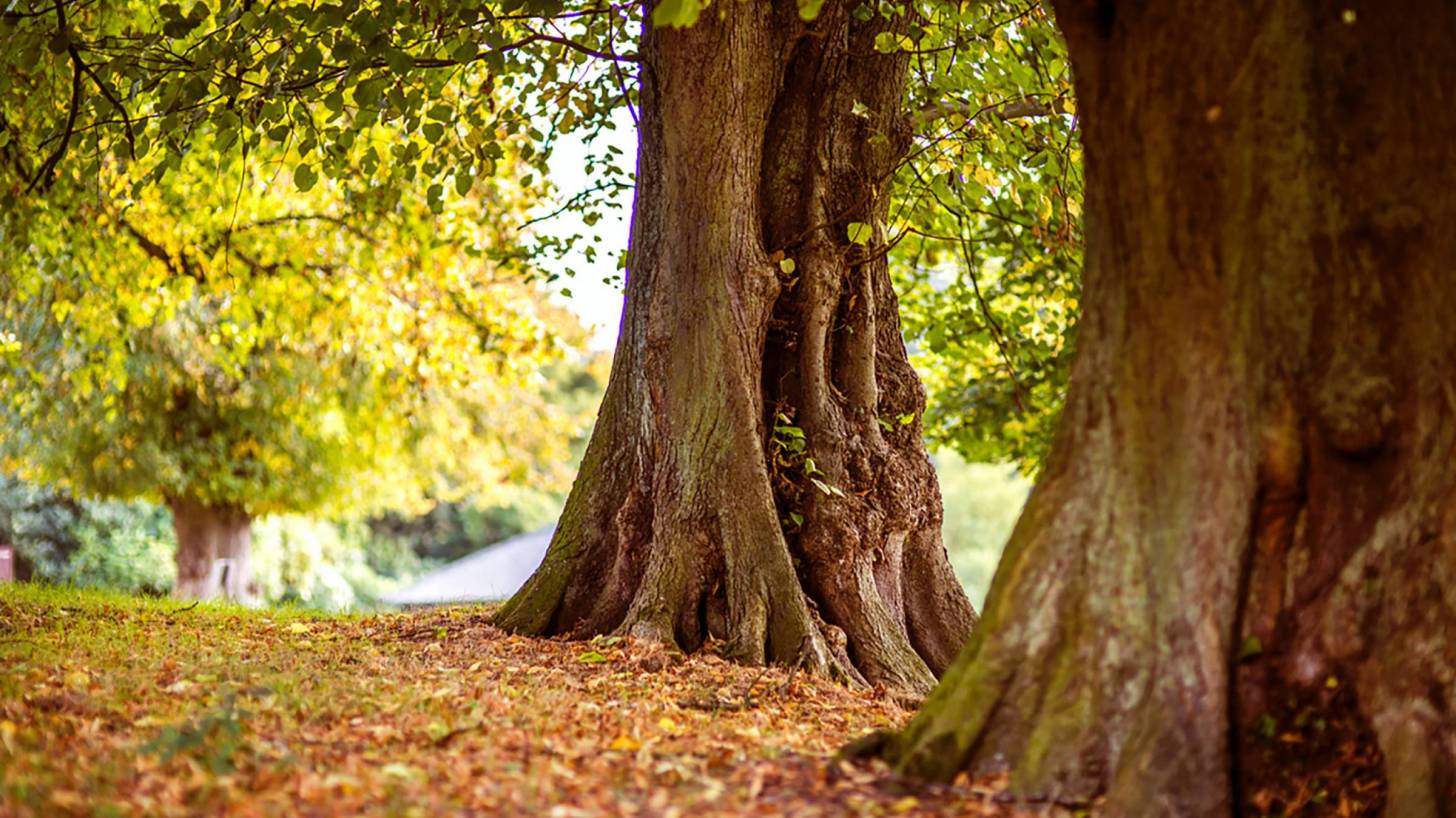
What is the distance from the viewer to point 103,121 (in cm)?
793

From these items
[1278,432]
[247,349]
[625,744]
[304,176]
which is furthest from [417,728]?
[247,349]

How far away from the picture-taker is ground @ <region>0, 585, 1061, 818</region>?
364 centimetres

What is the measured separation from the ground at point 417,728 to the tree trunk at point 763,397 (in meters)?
0.51

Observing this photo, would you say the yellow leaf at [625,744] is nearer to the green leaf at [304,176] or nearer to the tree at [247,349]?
the green leaf at [304,176]

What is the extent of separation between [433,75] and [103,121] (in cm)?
207

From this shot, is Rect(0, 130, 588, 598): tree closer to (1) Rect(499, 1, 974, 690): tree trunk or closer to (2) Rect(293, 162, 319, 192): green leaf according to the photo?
(2) Rect(293, 162, 319, 192): green leaf

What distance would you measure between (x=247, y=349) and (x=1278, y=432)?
15585 millimetres

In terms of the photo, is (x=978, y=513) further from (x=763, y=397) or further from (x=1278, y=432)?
(x=1278, y=432)

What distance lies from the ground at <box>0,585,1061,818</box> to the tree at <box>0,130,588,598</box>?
728cm

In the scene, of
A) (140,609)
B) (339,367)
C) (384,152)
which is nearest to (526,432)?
(339,367)

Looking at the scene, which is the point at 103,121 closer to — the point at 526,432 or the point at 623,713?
the point at 623,713

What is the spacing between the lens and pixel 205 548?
66.2 ft

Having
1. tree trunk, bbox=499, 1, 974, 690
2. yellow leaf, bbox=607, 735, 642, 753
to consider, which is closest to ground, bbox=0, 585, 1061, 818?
yellow leaf, bbox=607, 735, 642, 753

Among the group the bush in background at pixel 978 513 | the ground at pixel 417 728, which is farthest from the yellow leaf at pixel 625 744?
the bush in background at pixel 978 513
